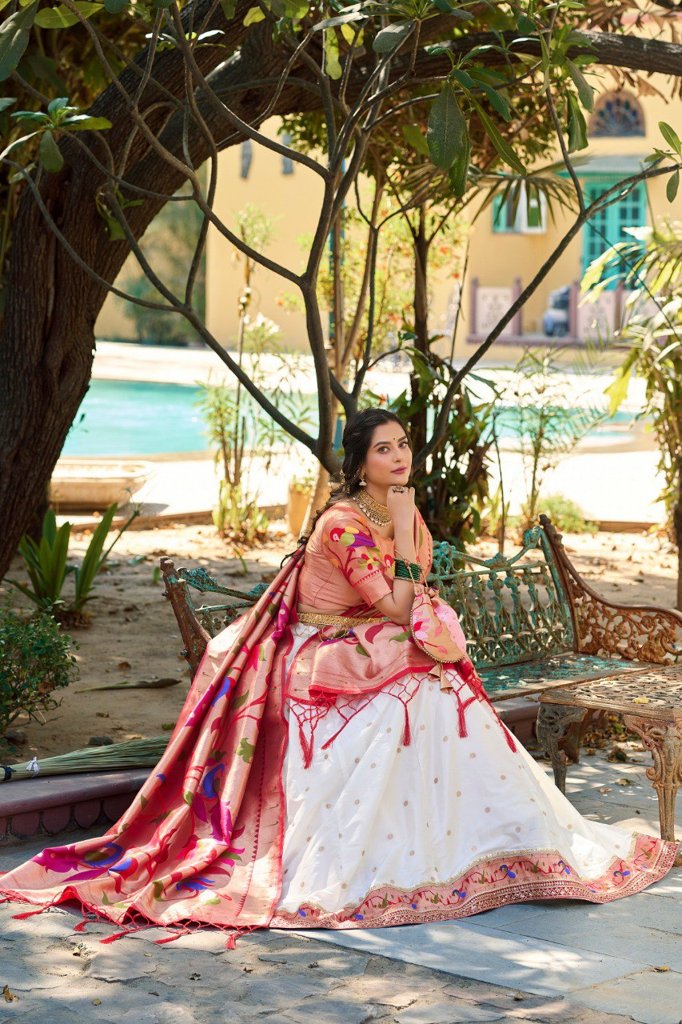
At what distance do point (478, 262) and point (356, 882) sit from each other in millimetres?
21069

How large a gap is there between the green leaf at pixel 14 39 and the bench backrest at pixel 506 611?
1.99m

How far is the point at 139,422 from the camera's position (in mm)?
19812

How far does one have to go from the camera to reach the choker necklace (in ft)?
12.5

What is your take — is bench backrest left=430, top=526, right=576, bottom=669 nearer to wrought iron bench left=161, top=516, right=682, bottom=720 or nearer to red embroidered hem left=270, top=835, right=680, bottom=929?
wrought iron bench left=161, top=516, right=682, bottom=720

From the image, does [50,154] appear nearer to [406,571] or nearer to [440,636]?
[406,571]

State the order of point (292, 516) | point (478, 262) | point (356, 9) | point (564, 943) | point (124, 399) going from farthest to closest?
point (478, 262) → point (124, 399) → point (292, 516) → point (356, 9) → point (564, 943)

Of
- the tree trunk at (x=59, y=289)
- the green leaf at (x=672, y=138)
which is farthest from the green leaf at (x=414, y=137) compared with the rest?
the green leaf at (x=672, y=138)

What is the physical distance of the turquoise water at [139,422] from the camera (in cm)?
1783

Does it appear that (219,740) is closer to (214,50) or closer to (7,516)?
(7,516)

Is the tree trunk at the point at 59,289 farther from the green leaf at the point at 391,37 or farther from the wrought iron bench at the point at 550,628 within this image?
the green leaf at the point at 391,37

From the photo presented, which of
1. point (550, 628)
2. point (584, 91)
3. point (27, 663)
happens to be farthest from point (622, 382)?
point (27, 663)

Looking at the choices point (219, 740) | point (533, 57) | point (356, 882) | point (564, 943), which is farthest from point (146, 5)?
point (564, 943)

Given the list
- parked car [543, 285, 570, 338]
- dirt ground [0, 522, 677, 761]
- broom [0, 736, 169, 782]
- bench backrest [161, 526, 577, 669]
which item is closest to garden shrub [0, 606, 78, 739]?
dirt ground [0, 522, 677, 761]

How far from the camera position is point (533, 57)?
4.61m
